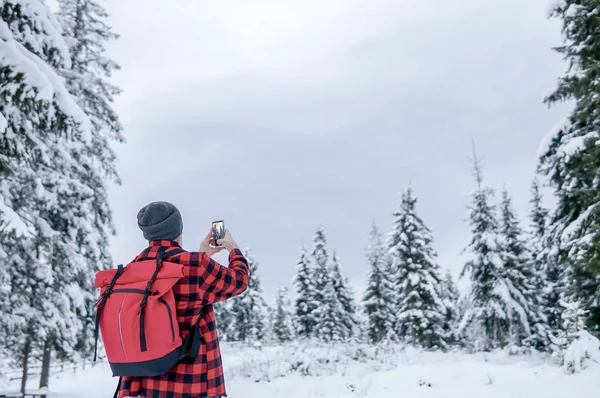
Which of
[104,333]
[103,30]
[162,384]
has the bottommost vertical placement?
[162,384]

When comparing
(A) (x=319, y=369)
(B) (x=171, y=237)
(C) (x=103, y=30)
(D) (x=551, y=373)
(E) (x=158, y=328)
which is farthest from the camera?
(C) (x=103, y=30)

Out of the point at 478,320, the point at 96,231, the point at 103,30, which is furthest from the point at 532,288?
the point at 103,30

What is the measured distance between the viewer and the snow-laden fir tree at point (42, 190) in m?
7.18

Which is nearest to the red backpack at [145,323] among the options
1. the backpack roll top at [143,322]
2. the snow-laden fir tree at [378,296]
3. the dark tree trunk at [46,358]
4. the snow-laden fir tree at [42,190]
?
the backpack roll top at [143,322]

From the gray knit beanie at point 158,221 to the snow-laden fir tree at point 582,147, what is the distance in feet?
32.6

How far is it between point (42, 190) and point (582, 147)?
15.0 metres

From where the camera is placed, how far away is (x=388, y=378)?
941 cm

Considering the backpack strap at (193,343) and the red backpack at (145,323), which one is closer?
the red backpack at (145,323)

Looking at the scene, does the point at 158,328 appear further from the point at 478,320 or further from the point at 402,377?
the point at 478,320

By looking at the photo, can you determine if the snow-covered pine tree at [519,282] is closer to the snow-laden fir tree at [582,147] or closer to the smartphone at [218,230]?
the snow-laden fir tree at [582,147]

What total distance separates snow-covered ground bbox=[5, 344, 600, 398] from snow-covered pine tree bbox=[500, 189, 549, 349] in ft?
54.7

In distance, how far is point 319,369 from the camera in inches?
439

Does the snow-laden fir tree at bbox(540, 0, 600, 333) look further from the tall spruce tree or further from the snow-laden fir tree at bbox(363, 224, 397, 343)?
the snow-laden fir tree at bbox(363, 224, 397, 343)

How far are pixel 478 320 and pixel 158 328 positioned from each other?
29741mm
